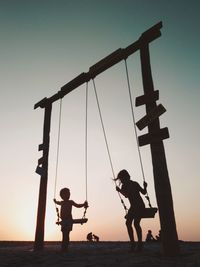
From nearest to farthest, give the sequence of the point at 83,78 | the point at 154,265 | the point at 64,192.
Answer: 1. the point at 154,265
2. the point at 64,192
3. the point at 83,78

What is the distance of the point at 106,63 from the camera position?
830 centimetres

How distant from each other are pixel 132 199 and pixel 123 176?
60cm

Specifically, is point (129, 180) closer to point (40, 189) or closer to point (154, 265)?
point (154, 265)

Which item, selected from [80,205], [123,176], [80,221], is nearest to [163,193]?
[123,176]

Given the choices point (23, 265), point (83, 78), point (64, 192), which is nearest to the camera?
point (23, 265)

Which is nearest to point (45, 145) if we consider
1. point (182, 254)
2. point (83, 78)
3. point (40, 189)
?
point (40, 189)

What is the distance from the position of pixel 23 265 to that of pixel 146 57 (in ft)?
16.9

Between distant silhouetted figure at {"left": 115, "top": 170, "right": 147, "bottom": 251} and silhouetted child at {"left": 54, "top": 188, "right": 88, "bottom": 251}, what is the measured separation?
1.71 m

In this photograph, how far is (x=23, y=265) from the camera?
5.33 metres

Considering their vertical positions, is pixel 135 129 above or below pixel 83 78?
below

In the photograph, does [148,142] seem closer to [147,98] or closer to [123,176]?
[147,98]

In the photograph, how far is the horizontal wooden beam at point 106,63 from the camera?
7160 mm

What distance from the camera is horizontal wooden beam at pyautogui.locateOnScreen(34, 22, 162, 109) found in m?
7.16

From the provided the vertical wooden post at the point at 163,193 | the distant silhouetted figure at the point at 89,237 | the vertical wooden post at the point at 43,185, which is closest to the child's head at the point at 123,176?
the vertical wooden post at the point at 163,193
